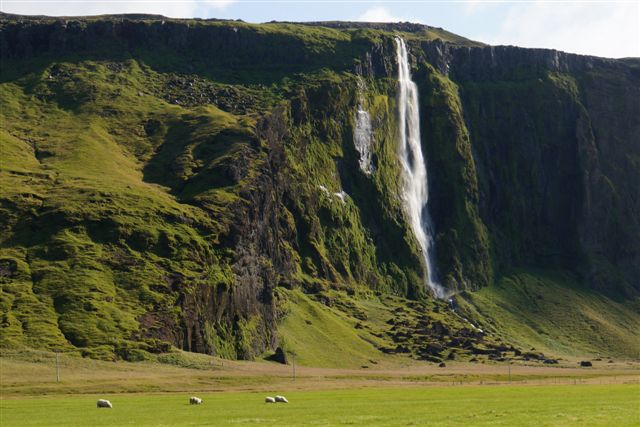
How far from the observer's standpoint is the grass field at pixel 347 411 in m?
65.6

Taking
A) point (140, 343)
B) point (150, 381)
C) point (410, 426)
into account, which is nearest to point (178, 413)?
point (410, 426)

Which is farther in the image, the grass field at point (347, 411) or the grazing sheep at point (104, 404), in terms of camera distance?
the grazing sheep at point (104, 404)

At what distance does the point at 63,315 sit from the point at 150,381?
4260 centimetres

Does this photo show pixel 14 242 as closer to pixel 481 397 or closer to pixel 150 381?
pixel 150 381

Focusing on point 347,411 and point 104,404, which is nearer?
point 347,411

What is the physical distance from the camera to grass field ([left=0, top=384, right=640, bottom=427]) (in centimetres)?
6556

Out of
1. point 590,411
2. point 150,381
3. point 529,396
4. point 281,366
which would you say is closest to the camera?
point 590,411

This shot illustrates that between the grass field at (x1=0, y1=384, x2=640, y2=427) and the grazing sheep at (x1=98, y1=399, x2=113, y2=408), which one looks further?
the grazing sheep at (x1=98, y1=399, x2=113, y2=408)

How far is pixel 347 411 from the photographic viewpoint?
7912 cm

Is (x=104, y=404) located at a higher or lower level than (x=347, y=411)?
higher

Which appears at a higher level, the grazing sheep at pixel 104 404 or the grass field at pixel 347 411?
the grazing sheep at pixel 104 404

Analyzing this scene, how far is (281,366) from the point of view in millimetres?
190750

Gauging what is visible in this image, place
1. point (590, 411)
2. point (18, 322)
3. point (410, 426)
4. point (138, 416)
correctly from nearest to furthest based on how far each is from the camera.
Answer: point (410, 426) < point (590, 411) < point (138, 416) < point (18, 322)

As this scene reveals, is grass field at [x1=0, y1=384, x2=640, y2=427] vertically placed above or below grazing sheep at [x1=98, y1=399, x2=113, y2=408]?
below
